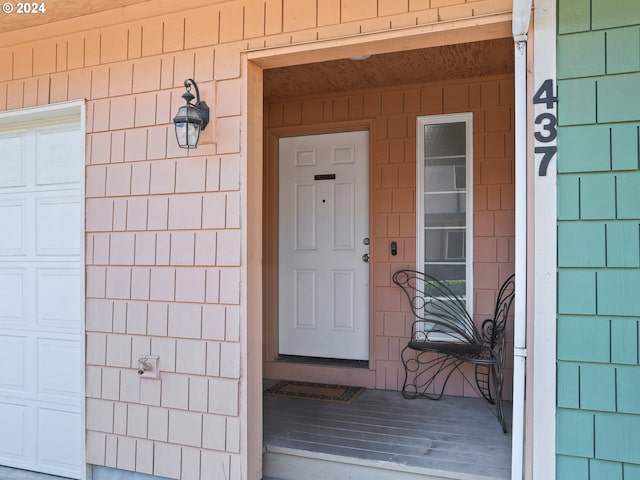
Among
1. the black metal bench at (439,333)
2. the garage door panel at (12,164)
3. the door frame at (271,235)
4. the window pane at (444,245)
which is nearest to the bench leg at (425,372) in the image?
the black metal bench at (439,333)

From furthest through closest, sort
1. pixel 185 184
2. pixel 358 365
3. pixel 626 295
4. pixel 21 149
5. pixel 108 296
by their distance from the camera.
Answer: pixel 358 365
pixel 21 149
pixel 108 296
pixel 185 184
pixel 626 295

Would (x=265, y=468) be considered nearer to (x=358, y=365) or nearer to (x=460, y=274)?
(x=358, y=365)

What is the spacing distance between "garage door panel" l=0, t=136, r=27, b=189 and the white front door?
1.88m

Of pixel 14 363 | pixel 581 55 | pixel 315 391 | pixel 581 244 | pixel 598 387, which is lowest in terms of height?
pixel 315 391

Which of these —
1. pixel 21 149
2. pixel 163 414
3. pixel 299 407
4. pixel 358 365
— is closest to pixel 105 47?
pixel 21 149

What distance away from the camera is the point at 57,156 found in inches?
115

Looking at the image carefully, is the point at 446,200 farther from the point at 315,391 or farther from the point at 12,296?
the point at 12,296

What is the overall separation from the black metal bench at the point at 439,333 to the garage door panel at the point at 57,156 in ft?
7.66

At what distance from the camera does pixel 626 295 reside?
1.79m

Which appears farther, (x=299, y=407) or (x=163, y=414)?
(x=299, y=407)

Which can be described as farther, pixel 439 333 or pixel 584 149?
pixel 439 333

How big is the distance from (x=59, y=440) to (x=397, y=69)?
3246 mm

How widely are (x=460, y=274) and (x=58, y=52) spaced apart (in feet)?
9.86

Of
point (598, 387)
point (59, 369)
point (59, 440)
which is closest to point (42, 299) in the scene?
point (59, 369)
